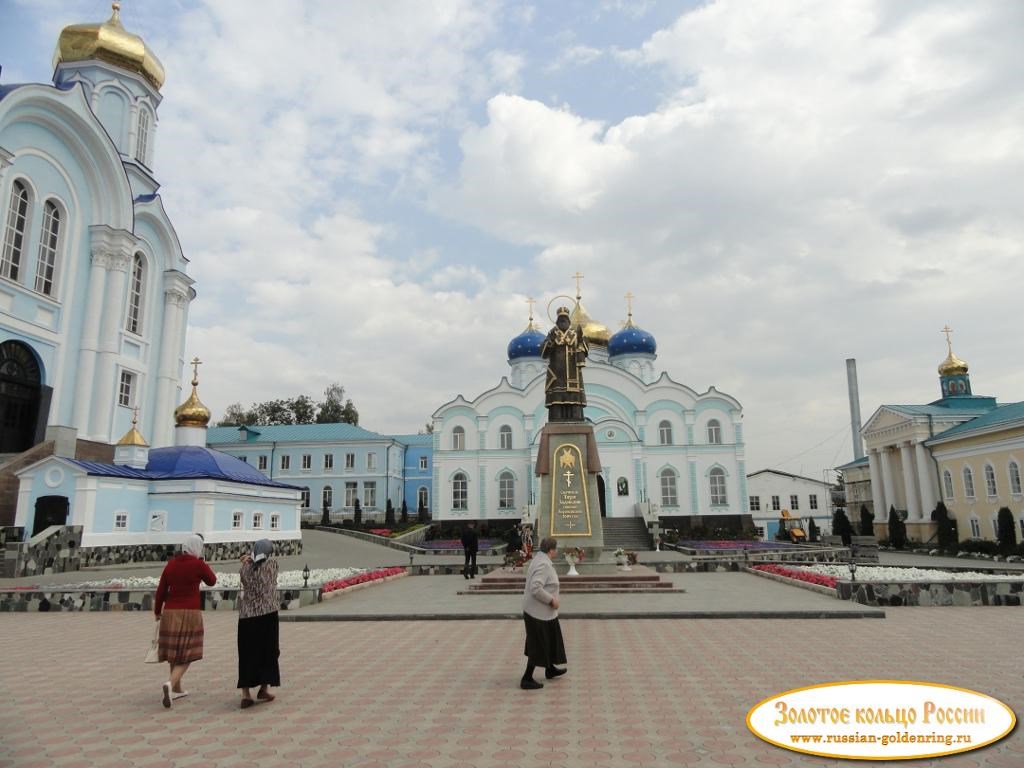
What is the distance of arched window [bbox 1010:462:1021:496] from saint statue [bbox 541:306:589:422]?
22246 mm

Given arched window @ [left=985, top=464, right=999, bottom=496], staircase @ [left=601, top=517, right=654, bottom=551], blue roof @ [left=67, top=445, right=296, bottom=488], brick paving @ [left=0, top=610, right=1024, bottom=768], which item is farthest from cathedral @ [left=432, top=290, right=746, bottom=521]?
brick paving @ [left=0, top=610, right=1024, bottom=768]

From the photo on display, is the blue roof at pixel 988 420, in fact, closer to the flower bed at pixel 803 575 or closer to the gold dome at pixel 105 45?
the flower bed at pixel 803 575

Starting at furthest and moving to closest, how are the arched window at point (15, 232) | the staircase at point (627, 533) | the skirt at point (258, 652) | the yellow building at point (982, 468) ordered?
the staircase at point (627, 533) < the yellow building at point (982, 468) < the arched window at point (15, 232) < the skirt at point (258, 652)

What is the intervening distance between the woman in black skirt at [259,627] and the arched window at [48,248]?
2237 cm

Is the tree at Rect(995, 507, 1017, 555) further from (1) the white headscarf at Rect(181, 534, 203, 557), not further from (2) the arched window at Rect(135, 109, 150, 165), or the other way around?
(2) the arched window at Rect(135, 109, 150, 165)

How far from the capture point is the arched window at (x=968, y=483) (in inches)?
1226

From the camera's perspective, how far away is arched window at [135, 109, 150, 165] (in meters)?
30.7

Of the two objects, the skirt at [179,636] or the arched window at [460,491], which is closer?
the skirt at [179,636]

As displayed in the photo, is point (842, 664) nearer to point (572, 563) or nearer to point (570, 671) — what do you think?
point (570, 671)

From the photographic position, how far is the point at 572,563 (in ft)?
47.2

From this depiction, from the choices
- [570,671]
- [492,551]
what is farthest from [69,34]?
[570,671]

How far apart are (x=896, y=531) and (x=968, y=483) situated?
4566mm

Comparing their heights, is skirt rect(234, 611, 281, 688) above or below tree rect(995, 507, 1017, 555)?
below

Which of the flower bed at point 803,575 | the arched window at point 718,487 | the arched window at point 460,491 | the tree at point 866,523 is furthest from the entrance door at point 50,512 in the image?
the tree at point 866,523
